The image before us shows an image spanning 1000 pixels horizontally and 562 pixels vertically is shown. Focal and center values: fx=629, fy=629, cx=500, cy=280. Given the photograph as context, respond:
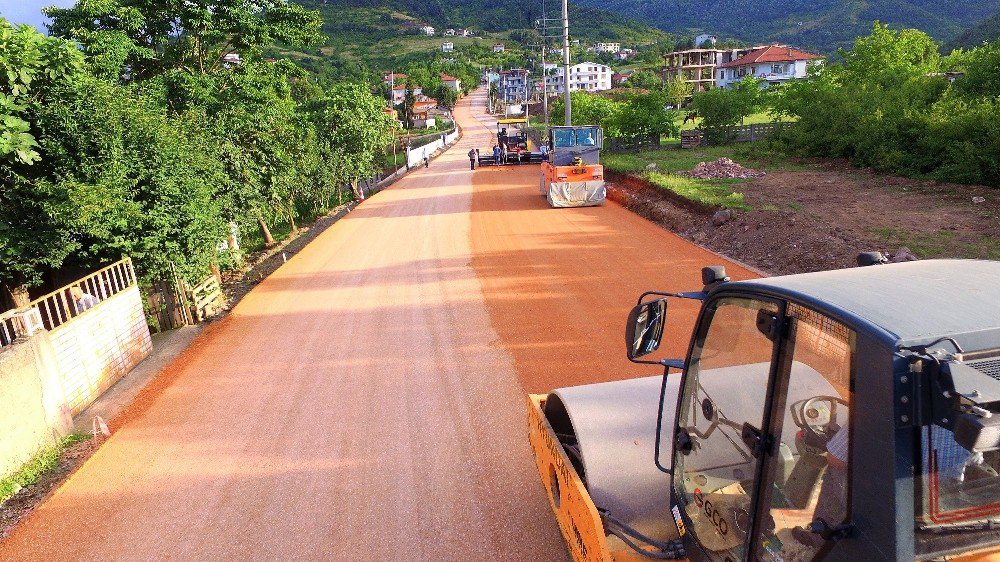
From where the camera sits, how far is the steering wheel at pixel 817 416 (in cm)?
222

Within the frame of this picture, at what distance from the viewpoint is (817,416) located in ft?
7.69

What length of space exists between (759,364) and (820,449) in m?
0.39

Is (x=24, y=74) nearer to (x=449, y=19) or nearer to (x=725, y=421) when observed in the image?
(x=725, y=421)

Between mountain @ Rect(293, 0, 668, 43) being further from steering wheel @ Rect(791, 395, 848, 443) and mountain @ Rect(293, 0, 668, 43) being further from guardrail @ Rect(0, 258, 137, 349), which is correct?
steering wheel @ Rect(791, 395, 848, 443)

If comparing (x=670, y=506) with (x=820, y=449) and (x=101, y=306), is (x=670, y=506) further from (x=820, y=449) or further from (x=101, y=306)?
(x=101, y=306)

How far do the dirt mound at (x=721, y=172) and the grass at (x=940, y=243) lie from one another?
903 centimetres

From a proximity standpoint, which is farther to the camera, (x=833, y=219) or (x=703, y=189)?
(x=703, y=189)

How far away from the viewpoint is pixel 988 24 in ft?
227

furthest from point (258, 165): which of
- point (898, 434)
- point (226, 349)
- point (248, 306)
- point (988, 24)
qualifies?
point (988, 24)

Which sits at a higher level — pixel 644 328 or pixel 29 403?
pixel 644 328

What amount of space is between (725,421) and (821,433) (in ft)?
1.66

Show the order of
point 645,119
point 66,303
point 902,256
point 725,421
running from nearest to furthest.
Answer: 1. point 725,421
2. point 66,303
3. point 902,256
4. point 645,119

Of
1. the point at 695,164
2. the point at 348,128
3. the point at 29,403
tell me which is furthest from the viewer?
the point at 695,164

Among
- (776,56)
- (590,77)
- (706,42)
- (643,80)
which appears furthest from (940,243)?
(706,42)
